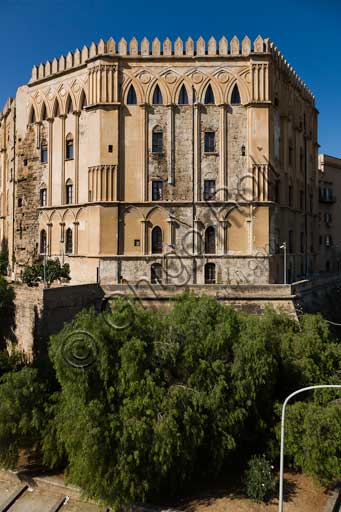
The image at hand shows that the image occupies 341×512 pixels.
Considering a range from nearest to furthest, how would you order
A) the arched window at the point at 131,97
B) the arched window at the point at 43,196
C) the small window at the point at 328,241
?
the arched window at the point at 131,97 → the arched window at the point at 43,196 → the small window at the point at 328,241

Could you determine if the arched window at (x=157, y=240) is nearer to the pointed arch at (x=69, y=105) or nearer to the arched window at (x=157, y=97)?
the arched window at (x=157, y=97)

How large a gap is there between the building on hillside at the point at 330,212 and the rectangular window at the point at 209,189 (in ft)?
61.8

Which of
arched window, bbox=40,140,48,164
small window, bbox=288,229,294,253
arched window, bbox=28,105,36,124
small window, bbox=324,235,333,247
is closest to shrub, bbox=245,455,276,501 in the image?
small window, bbox=288,229,294,253

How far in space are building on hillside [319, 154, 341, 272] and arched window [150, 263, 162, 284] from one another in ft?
69.0

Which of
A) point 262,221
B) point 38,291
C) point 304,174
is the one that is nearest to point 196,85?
point 262,221

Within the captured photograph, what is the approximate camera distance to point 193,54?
98.6 feet

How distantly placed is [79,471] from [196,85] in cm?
2307

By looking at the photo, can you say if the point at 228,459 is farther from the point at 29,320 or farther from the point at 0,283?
the point at 0,283

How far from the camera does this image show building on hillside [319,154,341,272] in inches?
1836

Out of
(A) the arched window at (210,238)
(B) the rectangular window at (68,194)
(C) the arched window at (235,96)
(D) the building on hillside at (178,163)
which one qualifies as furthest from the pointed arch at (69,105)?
(A) the arched window at (210,238)

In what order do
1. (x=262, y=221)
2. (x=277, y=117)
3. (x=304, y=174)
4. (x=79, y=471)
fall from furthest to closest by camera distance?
(x=304, y=174), (x=277, y=117), (x=262, y=221), (x=79, y=471)

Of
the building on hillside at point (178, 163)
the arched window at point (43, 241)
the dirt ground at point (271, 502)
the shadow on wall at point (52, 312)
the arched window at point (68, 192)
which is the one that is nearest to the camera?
the dirt ground at point (271, 502)

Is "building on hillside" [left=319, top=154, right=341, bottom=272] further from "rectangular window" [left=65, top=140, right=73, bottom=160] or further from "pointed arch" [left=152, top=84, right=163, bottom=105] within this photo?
"rectangular window" [left=65, top=140, right=73, bottom=160]

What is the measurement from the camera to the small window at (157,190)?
30.2 meters
